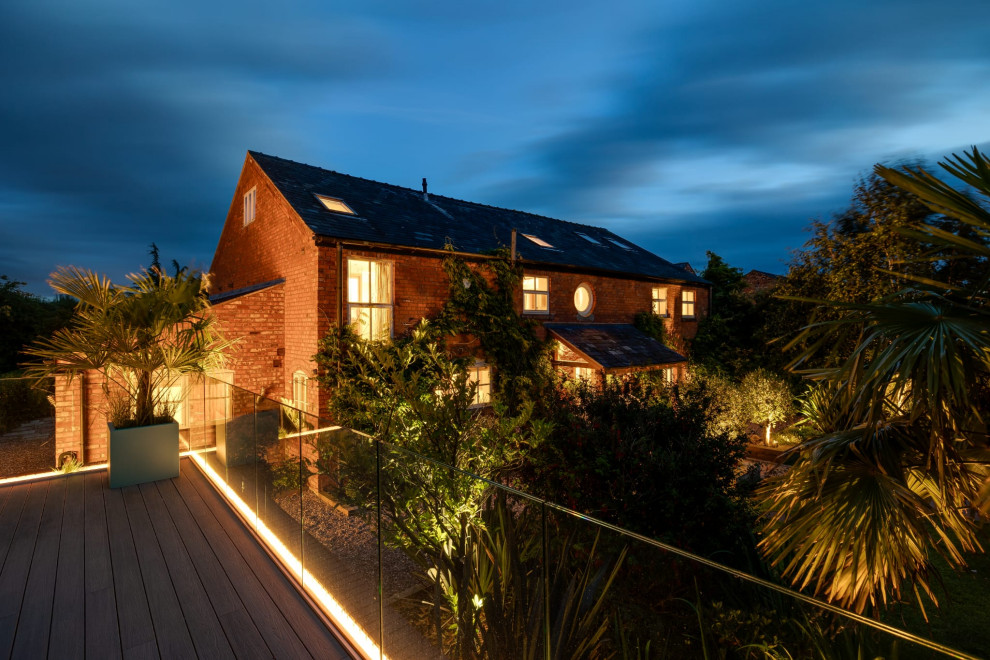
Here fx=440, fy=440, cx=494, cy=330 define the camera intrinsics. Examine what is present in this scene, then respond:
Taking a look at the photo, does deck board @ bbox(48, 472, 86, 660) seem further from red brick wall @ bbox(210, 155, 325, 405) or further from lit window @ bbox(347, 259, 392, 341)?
lit window @ bbox(347, 259, 392, 341)

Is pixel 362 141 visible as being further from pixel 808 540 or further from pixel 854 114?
pixel 808 540

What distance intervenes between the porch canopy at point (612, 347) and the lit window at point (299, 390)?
6232mm

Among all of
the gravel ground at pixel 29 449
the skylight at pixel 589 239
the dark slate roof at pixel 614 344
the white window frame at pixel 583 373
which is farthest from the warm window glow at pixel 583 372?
the gravel ground at pixel 29 449

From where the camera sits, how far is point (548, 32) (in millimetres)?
17859

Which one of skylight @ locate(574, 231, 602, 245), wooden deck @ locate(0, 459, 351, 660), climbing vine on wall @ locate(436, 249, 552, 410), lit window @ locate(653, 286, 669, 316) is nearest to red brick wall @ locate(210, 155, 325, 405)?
climbing vine on wall @ locate(436, 249, 552, 410)

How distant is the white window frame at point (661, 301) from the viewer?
52.9ft

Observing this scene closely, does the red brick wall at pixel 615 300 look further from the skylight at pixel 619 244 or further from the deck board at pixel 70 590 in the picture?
the deck board at pixel 70 590

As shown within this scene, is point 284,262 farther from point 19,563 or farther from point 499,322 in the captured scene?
point 19,563

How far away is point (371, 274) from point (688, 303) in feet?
40.8

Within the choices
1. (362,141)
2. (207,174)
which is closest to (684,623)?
(207,174)

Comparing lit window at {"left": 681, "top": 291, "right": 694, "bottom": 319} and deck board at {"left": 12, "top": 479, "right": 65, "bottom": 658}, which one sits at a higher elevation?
lit window at {"left": 681, "top": 291, "right": 694, "bottom": 319}

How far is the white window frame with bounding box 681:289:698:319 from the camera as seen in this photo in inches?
663

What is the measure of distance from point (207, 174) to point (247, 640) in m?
110

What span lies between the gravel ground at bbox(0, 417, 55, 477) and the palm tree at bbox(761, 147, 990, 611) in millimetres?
10139
